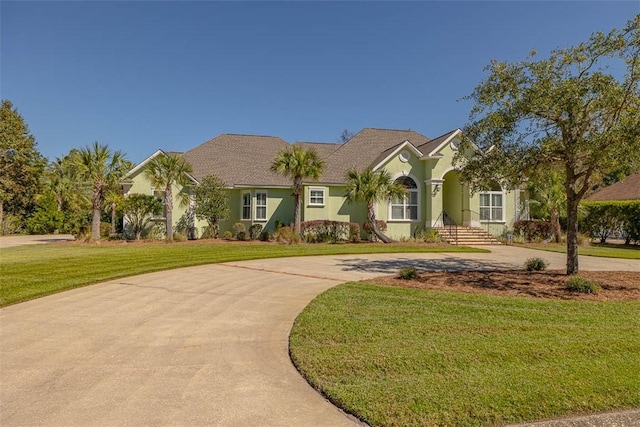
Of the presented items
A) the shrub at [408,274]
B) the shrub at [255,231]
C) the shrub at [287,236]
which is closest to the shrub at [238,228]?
the shrub at [255,231]

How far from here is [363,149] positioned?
27.7 m

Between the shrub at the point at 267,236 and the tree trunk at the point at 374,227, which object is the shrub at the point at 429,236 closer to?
the tree trunk at the point at 374,227

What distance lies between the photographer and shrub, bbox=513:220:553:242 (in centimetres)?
2367

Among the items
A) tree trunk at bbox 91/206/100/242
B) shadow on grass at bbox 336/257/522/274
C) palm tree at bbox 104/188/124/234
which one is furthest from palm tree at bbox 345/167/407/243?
tree trunk at bbox 91/206/100/242

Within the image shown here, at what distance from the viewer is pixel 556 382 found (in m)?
3.84

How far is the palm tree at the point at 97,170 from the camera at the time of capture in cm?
2012

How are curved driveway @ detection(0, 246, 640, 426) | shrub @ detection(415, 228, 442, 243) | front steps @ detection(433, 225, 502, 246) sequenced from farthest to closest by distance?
shrub @ detection(415, 228, 442, 243) → front steps @ detection(433, 225, 502, 246) → curved driveway @ detection(0, 246, 640, 426)

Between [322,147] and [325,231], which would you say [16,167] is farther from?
[325,231]

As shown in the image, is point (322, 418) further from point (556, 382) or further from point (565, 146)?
point (565, 146)

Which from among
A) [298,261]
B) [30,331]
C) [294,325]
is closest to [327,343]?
[294,325]

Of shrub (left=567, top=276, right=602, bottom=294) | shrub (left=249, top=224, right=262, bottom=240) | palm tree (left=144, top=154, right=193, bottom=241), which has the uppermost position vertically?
palm tree (left=144, top=154, right=193, bottom=241)

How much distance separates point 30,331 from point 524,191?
26.3 metres

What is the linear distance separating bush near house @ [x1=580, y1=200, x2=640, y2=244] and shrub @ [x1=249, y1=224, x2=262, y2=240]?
21.5 meters

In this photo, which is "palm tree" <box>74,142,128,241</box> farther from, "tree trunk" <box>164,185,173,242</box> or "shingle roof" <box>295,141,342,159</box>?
"shingle roof" <box>295,141,342,159</box>
